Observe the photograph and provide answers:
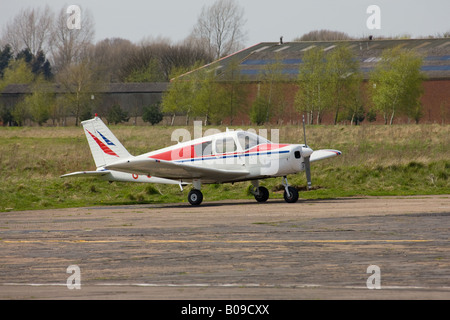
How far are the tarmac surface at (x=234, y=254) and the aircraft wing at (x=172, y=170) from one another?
1918 mm

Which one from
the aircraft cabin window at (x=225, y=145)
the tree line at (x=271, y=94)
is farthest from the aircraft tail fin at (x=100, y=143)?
the tree line at (x=271, y=94)

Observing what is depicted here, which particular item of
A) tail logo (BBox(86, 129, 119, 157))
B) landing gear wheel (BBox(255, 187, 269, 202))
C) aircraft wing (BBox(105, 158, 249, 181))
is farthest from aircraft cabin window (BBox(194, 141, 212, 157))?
tail logo (BBox(86, 129, 119, 157))

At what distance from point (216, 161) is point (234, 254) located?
1029 cm

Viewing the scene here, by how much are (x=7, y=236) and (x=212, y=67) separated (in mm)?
69473

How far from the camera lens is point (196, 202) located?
21.4 m

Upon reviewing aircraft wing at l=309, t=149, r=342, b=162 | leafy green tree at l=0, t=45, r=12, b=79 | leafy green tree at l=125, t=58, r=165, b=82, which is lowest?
aircraft wing at l=309, t=149, r=342, b=162

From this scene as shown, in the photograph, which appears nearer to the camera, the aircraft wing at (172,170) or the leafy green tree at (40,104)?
the aircraft wing at (172,170)

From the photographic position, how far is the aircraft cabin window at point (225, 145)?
21.0 metres

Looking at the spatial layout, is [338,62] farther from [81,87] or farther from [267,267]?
[267,267]

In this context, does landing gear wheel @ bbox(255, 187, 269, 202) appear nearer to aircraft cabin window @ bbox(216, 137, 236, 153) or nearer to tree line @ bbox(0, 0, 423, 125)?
aircraft cabin window @ bbox(216, 137, 236, 153)

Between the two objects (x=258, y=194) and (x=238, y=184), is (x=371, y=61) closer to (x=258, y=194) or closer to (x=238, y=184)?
(x=238, y=184)

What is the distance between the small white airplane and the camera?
20.3m

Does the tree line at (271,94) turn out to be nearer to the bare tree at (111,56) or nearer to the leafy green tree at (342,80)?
the leafy green tree at (342,80)
